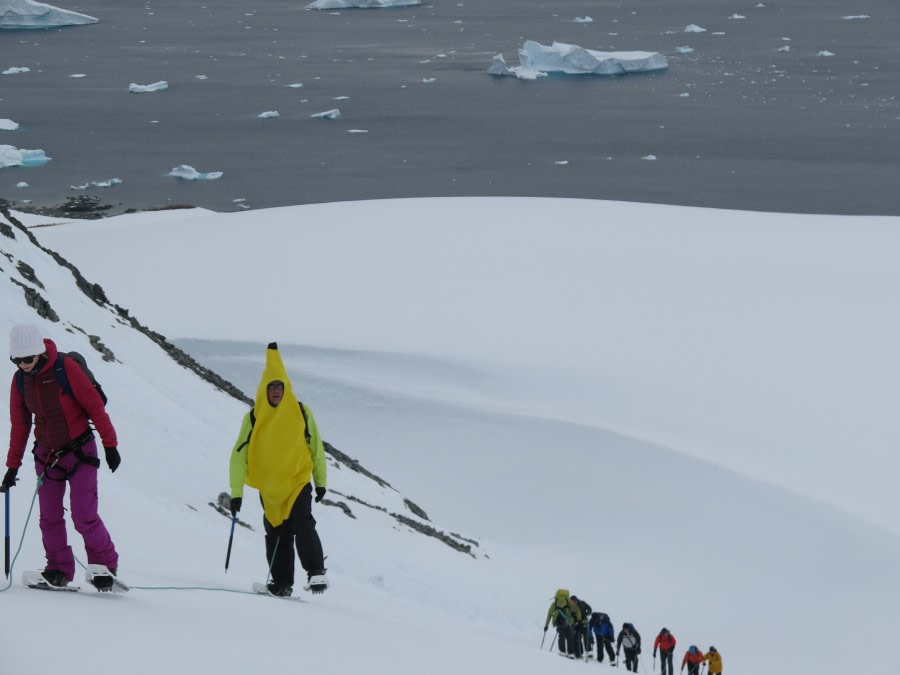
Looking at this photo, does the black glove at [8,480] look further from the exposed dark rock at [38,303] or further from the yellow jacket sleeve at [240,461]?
the exposed dark rock at [38,303]

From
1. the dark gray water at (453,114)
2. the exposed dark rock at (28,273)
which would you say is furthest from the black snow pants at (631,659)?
the dark gray water at (453,114)

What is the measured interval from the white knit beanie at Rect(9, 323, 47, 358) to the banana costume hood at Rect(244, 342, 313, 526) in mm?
1344

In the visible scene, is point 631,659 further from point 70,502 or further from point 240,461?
point 70,502

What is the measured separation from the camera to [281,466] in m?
6.49

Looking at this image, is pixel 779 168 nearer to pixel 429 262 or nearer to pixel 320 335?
pixel 429 262

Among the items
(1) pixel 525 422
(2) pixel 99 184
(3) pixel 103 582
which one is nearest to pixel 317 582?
(3) pixel 103 582

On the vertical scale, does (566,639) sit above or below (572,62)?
below

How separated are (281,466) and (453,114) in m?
63.6

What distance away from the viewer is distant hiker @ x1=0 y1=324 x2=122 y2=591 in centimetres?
556

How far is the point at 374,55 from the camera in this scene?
284 ft

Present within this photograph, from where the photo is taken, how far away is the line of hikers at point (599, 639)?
40.6ft

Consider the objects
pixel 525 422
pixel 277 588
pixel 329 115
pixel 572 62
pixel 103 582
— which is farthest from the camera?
pixel 572 62

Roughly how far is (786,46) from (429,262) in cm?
6632

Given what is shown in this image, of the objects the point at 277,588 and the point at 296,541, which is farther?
the point at 277,588
